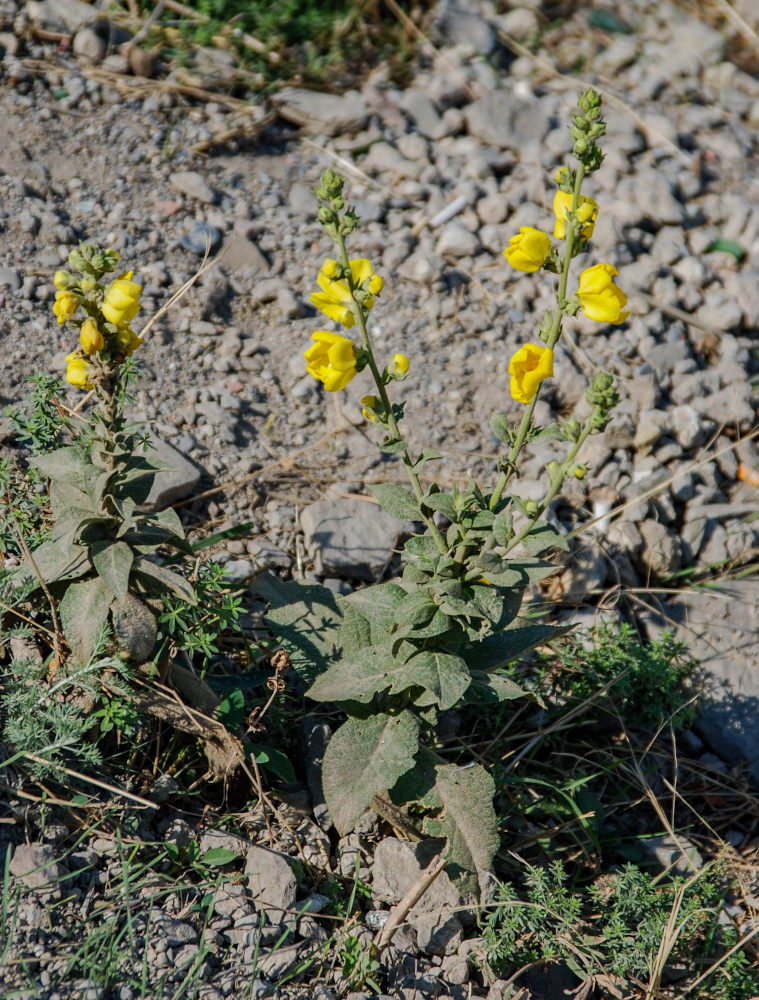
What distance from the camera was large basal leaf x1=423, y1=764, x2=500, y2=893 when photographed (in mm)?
2752

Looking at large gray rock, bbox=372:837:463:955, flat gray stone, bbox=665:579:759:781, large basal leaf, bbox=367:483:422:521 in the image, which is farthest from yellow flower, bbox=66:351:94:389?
flat gray stone, bbox=665:579:759:781

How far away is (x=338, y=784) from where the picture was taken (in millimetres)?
2734

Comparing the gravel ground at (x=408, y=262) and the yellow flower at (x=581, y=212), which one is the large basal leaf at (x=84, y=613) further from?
the yellow flower at (x=581, y=212)

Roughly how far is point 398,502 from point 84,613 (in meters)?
0.95

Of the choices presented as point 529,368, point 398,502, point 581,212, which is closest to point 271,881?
point 398,502

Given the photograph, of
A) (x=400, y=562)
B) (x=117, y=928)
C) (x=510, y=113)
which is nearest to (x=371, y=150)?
(x=510, y=113)

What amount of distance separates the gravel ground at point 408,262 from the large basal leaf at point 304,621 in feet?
1.42

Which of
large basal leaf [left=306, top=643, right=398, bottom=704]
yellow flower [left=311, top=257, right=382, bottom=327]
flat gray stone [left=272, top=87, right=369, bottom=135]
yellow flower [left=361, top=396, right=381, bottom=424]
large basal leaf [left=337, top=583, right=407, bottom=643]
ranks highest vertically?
yellow flower [left=311, top=257, right=382, bottom=327]

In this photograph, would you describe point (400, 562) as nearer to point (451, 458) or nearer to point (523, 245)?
point (451, 458)

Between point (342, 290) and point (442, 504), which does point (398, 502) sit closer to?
point (442, 504)

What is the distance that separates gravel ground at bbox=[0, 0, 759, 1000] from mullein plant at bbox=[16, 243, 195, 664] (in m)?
0.83

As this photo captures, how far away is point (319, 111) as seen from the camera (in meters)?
4.86

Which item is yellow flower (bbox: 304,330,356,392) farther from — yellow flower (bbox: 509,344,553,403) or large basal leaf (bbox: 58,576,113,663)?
large basal leaf (bbox: 58,576,113,663)

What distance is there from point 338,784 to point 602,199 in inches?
134
